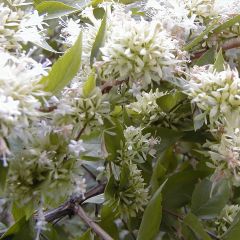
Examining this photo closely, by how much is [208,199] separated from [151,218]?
211mm

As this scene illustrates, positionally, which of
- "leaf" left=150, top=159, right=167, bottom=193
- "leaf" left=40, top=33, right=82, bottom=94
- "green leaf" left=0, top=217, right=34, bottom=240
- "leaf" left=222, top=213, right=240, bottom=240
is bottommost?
"leaf" left=222, top=213, right=240, bottom=240

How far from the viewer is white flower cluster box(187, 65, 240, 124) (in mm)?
946

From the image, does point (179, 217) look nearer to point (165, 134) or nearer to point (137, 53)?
point (165, 134)

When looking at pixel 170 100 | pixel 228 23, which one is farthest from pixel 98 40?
pixel 228 23

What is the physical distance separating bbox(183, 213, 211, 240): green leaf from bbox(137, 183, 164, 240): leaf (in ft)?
0.29

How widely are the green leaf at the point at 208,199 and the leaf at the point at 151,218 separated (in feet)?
0.54

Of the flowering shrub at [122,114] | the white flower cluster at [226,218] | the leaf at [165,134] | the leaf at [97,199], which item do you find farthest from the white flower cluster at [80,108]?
the white flower cluster at [226,218]

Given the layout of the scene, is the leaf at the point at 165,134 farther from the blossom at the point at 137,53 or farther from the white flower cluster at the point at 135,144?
the blossom at the point at 137,53

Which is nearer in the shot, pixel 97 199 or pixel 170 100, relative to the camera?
pixel 170 100

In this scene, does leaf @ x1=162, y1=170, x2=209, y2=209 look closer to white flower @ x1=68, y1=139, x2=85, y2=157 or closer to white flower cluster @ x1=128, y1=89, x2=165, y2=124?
white flower cluster @ x1=128, y1=89, x2=165, y2=124

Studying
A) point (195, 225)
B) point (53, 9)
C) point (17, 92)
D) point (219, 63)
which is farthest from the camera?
point (53, 9)

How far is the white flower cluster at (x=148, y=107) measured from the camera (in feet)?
3.78

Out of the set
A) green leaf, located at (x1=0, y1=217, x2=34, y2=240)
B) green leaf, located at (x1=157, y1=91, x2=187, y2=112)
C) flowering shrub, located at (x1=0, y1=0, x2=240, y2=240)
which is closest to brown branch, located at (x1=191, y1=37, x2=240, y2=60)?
flowering shrub, located at (x1=0, y1=0, x2=240, y2=240)

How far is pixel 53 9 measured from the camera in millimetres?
1257
